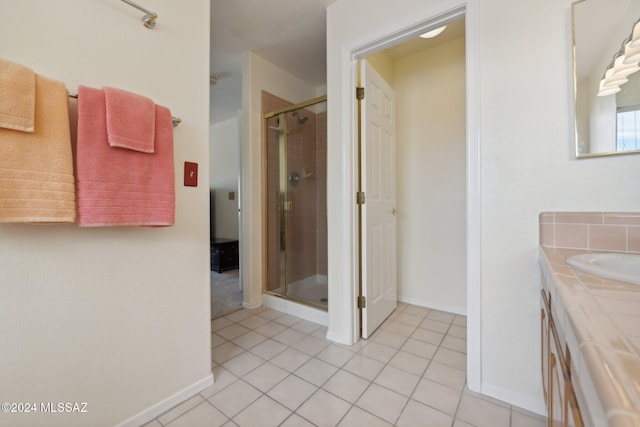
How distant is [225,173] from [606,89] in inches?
176

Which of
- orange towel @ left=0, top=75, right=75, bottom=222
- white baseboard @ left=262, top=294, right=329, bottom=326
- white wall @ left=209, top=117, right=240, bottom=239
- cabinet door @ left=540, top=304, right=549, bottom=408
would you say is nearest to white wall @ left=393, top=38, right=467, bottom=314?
white baseboard @ left=262, top=294, right=329, bottom=326

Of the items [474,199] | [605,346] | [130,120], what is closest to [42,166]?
[130,120]

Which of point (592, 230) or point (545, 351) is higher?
point (592, 230)

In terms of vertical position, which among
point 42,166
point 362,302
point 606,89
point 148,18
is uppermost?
point 148,18

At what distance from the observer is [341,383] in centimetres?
142

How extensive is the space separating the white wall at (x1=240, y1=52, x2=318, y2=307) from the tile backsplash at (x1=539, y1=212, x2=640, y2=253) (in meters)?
2.21

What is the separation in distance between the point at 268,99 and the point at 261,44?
0.50 meters

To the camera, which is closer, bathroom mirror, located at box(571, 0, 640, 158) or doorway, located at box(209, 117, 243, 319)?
bathroom mirror, located at box(571, 0, 640, 158)

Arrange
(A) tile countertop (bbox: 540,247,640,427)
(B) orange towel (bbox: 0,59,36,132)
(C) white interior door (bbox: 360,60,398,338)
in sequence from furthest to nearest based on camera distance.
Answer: (C) white interior door (bbox: 360,60,398,338) < (B) orange towel (bbox: 0,59,36,132) < (A) tile countertop (bbox: 540,247,640,427)

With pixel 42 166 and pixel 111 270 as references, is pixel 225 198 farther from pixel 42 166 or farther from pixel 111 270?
pixel 42 166

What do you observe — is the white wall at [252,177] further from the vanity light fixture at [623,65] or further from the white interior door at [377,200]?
the vanity light fixture at [623,65]

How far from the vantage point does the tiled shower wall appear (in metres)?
2.68

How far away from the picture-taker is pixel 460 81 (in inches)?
89.0

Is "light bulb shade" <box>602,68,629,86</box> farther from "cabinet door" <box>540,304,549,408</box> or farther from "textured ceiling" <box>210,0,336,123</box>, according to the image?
"textured ceiling" <box>210,0,336,123</box>
